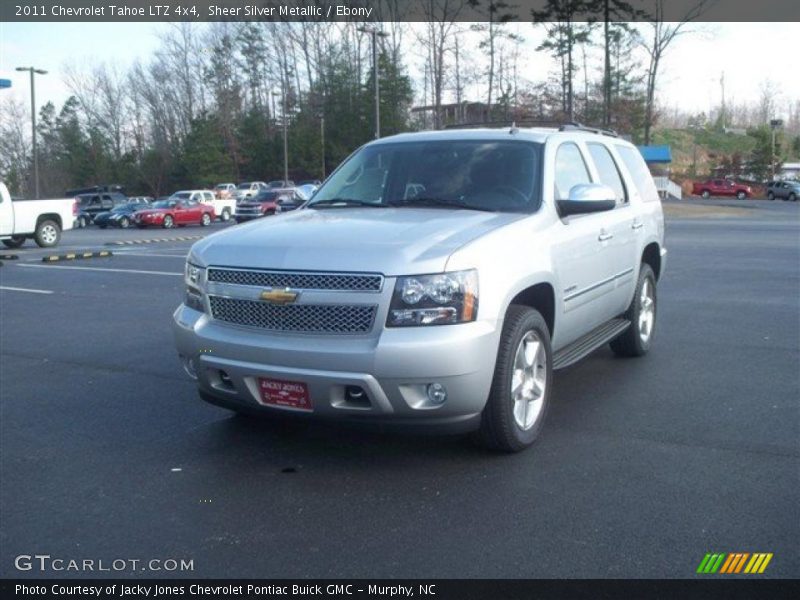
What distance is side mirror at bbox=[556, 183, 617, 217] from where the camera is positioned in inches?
219

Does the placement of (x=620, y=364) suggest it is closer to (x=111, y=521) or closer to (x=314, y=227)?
(x=314, y=227)

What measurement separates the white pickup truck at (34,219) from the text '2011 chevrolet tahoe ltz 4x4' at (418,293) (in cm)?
1921

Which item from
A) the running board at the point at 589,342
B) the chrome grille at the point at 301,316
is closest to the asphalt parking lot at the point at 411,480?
the running board at the point at 589,342

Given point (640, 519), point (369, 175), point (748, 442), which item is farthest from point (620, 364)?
point (640, 519)

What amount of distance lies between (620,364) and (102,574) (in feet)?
16.3

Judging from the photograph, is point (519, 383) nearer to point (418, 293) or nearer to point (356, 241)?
point (418, 293)

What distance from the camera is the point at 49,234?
79.8ft

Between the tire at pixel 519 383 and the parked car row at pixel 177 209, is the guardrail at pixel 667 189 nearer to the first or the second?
the parked car row at pixel 177 209

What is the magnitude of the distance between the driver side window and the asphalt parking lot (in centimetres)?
155

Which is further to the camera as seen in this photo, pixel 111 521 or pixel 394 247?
pixel 394 247

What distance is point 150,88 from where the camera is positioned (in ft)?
264

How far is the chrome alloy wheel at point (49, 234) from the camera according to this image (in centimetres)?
2407

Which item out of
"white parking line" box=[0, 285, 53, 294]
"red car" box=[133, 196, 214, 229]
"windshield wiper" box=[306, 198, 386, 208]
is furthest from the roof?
"windshield wiper" box=[306, 198, 386, 208]

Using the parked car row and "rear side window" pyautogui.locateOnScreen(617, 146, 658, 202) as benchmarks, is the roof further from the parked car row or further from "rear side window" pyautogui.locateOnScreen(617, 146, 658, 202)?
"rear side window" pyautogui.locateOnScreen(617, 146, 658, 202)
